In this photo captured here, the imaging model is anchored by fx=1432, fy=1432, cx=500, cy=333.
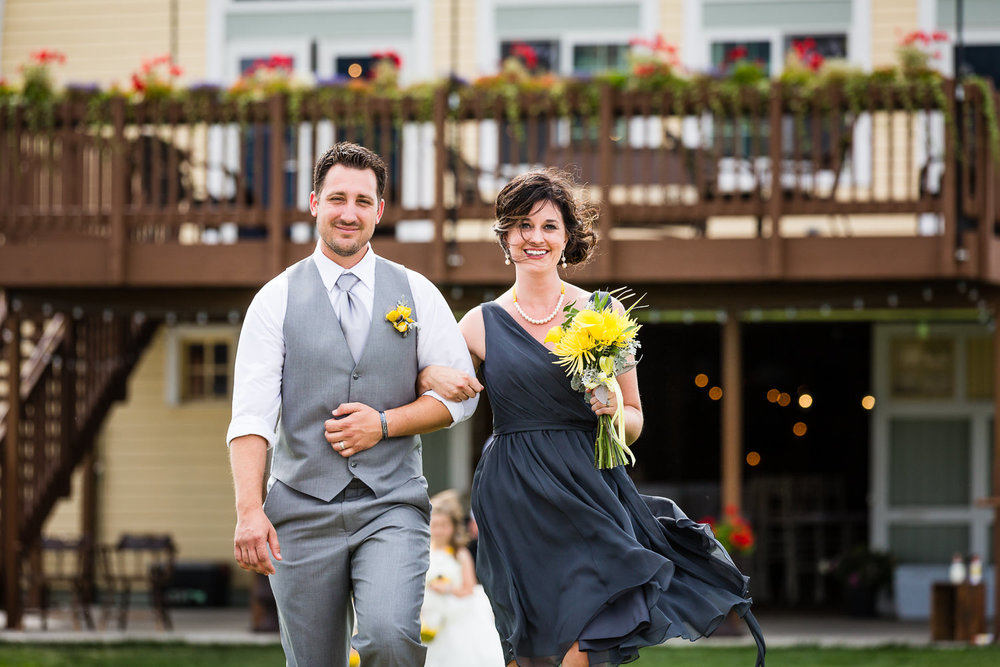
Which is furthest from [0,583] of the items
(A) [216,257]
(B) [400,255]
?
(B) [400,255]

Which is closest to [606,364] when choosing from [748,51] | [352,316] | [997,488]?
[352,316]

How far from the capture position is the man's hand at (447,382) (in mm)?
4625

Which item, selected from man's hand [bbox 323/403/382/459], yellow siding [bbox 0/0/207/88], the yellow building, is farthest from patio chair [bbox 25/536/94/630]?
man's hand [bbox 323/403/382/459]

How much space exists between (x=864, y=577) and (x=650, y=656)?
3.80 m

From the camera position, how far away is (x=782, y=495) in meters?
14.7

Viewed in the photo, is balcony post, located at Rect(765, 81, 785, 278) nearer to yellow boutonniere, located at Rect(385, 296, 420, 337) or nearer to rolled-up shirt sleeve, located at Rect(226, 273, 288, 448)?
yellow boutonniere, located at Rect(385, 296, 420, 337)

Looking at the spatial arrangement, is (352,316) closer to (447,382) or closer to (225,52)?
(447,382)

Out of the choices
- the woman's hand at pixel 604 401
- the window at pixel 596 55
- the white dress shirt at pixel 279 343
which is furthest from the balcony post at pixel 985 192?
the white dress shirt at pixel 279 343

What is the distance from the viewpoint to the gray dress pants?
441 cm

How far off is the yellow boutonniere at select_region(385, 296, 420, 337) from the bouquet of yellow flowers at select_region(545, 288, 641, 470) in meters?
0.53

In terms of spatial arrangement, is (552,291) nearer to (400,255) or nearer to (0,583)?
(400,255)

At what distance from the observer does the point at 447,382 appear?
462 centimetres

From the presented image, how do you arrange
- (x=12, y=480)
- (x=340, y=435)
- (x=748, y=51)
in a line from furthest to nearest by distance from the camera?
(x=748, y=51) < (x=12, y=480) < (x=340, y=435)

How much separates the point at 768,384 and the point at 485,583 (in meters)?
11.4
